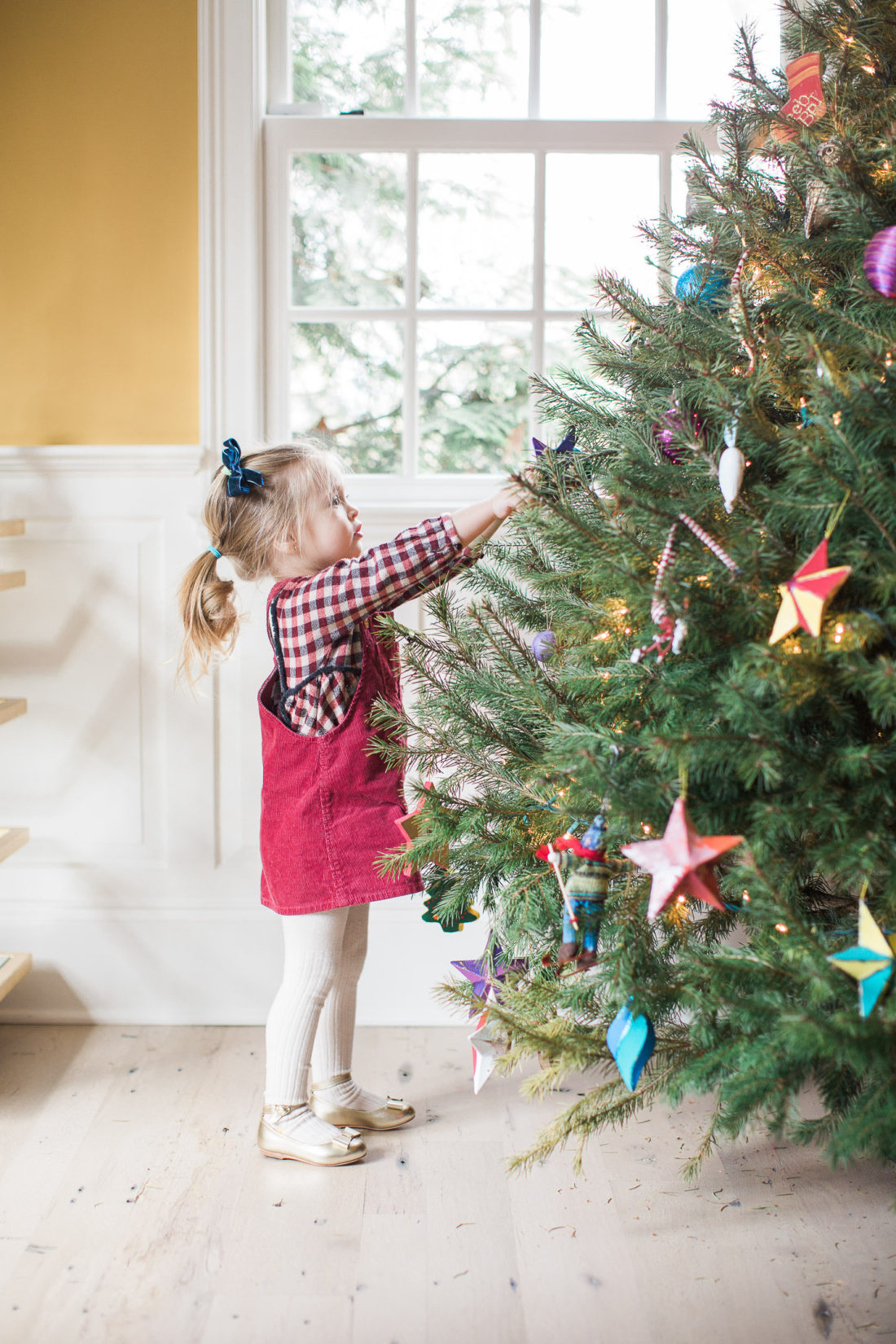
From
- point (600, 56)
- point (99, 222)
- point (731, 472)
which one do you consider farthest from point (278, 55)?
point (731, 472)

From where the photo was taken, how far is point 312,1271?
1.30 metres

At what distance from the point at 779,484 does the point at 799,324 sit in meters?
0.19

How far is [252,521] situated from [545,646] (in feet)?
1.81

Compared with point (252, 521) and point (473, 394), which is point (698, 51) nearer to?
point (473, 394)

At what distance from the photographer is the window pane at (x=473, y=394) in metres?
2.01

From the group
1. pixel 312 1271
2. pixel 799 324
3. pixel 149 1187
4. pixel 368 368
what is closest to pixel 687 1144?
pixel 312 1271

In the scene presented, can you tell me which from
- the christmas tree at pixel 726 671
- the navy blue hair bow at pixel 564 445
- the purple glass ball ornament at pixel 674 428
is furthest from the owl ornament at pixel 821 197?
the navy blue hair bow at pixel 564 445

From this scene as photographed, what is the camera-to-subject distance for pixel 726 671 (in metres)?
0.92

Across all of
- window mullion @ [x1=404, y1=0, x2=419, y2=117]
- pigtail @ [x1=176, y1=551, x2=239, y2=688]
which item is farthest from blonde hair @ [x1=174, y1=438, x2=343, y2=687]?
window mullion @ [x1=404, y1=0, x2=419, y2=117]

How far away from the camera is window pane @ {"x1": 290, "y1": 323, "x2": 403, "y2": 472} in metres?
2.00

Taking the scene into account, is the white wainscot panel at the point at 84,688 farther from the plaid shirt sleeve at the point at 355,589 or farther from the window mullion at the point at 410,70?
the window mullion at the point at 410,70

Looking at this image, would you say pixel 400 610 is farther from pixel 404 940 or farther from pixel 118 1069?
pixel 118 1069

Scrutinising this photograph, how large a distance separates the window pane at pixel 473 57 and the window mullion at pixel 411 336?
0.47ft

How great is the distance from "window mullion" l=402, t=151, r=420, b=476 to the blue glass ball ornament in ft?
3.00
